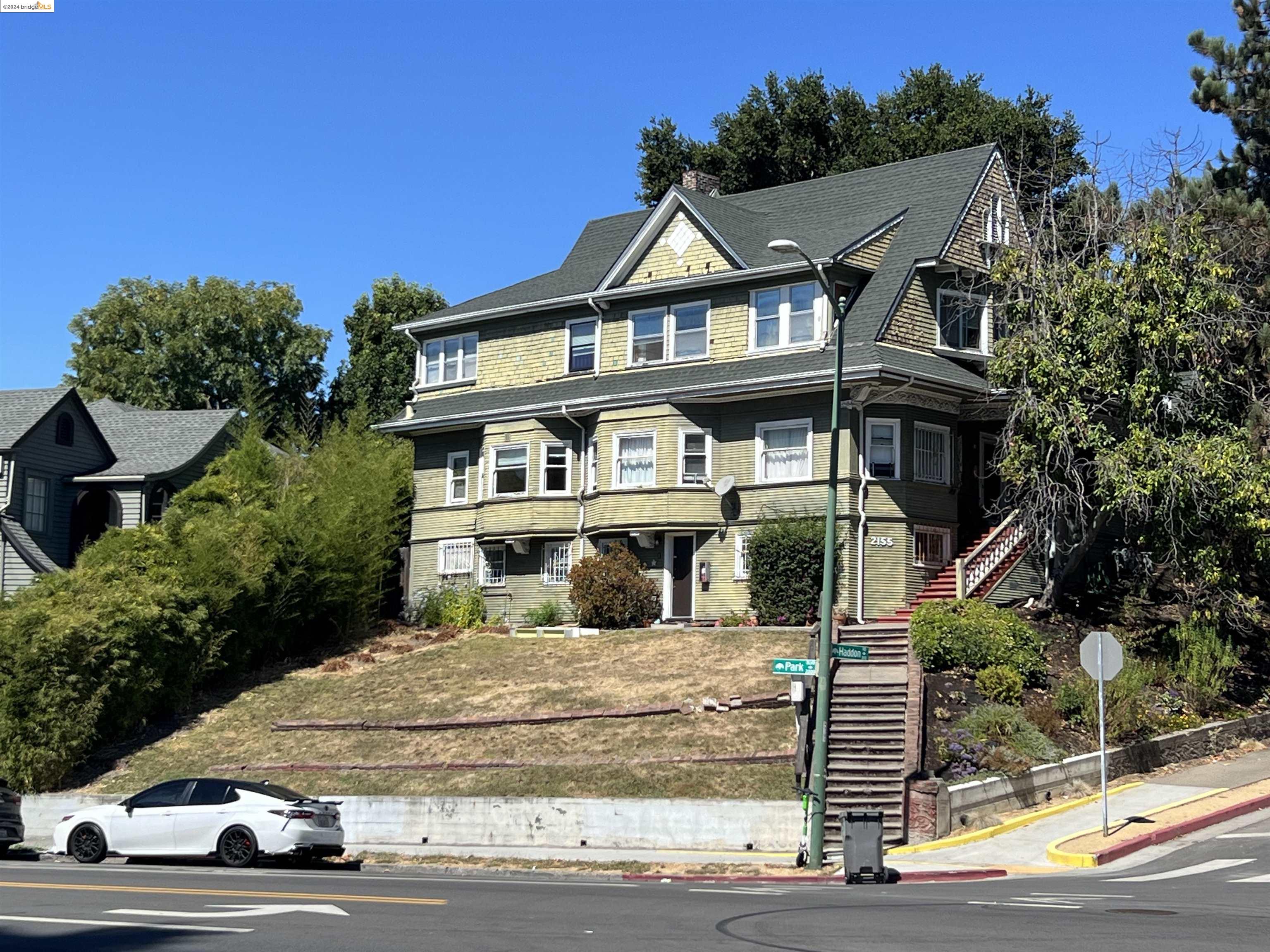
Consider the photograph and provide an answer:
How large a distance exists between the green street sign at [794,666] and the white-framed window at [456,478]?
22.2 metres

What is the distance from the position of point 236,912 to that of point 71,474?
38.1 metres

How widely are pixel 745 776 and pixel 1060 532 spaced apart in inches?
449

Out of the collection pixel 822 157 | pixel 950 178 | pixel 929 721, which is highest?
pixel 822 157

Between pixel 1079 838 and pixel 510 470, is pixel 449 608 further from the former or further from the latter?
pixel 1079 838

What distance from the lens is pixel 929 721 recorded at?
27.1 meters

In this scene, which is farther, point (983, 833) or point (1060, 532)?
point (1060, 532)

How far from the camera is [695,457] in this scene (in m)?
38.2

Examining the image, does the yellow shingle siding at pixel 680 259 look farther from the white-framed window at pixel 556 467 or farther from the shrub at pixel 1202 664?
the shrub at pixel 1202 664

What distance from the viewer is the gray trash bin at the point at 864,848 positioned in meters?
20.1

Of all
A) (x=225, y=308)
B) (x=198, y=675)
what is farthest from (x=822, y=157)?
(x=198, y=675)

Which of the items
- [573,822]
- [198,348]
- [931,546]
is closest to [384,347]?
[198,348]

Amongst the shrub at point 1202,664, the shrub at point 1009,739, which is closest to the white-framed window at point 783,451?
the shrub at point 1202,664

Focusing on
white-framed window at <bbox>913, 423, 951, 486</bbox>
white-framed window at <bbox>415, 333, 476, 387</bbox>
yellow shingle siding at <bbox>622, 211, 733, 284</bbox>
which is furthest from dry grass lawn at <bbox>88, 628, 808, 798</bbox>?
white-framed window at <bbox>415, 333, 476, 387</bbox>

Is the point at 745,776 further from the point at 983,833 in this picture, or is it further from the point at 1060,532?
the point at 1060,532
